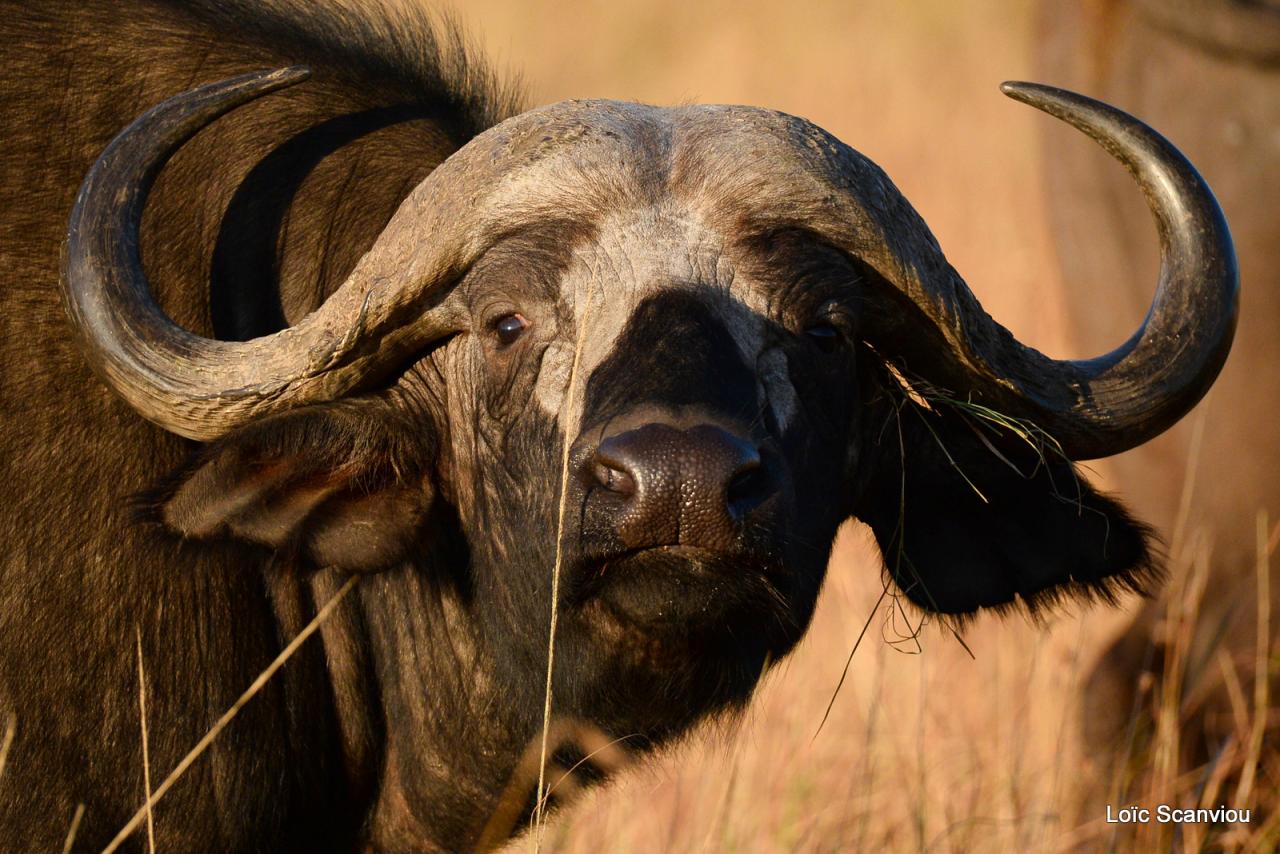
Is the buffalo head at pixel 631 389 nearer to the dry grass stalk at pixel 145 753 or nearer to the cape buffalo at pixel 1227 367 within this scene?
the dry grass stalk at pixel 145 753

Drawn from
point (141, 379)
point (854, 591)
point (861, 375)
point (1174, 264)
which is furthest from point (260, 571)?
point (854, 591)

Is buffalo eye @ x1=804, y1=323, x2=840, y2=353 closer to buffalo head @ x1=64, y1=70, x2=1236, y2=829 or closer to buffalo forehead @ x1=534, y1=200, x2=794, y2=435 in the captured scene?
buffalo head @ x1=64, y1=70, x2=1236, y2=829

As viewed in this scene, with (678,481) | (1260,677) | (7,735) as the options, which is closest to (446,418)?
(678,481)

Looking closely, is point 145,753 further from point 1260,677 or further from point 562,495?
point 1260,677

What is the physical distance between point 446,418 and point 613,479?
0.77 metres

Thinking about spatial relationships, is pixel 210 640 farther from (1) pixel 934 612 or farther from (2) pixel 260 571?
(1) pixel 934 612

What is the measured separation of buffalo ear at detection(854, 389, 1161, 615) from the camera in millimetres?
3355

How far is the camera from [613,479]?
8.45 ft

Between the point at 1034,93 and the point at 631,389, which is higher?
the point at 1034,93

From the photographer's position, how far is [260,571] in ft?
10.4

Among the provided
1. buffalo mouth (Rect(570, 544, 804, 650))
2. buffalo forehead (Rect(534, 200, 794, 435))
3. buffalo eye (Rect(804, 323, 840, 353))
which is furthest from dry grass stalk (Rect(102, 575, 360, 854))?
buffalo eye (Rect(804, 323, 840, 353))

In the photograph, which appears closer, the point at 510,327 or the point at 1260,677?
the point at 510,327

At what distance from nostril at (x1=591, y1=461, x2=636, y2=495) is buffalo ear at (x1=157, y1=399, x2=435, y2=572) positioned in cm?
66

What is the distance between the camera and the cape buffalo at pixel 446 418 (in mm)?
2834
